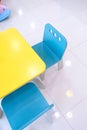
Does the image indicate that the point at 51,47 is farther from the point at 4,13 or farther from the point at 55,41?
the point at 4,13

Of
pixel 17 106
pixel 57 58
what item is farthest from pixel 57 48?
pixel 17 106

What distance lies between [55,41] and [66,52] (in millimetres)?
613

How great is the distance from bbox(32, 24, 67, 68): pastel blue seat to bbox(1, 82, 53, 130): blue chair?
37cm

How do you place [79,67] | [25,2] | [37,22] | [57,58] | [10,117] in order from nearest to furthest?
[10,117] < [57,58] < [79,67] < [37,22] < [25,2]

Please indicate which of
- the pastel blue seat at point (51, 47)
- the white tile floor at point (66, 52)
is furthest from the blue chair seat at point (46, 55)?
the white tile floor at point (66, 52)

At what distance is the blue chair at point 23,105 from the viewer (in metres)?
1.16

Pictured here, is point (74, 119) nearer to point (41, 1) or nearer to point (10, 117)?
point (10, 117)

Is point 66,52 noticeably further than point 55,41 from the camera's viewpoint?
Yes

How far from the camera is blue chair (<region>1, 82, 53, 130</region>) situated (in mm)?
1155

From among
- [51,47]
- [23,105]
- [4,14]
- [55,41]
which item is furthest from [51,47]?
[4,14]

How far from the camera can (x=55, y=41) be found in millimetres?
1516

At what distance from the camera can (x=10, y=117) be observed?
116 cm

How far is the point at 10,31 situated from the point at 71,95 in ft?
2.94

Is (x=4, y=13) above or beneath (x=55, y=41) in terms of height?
above
